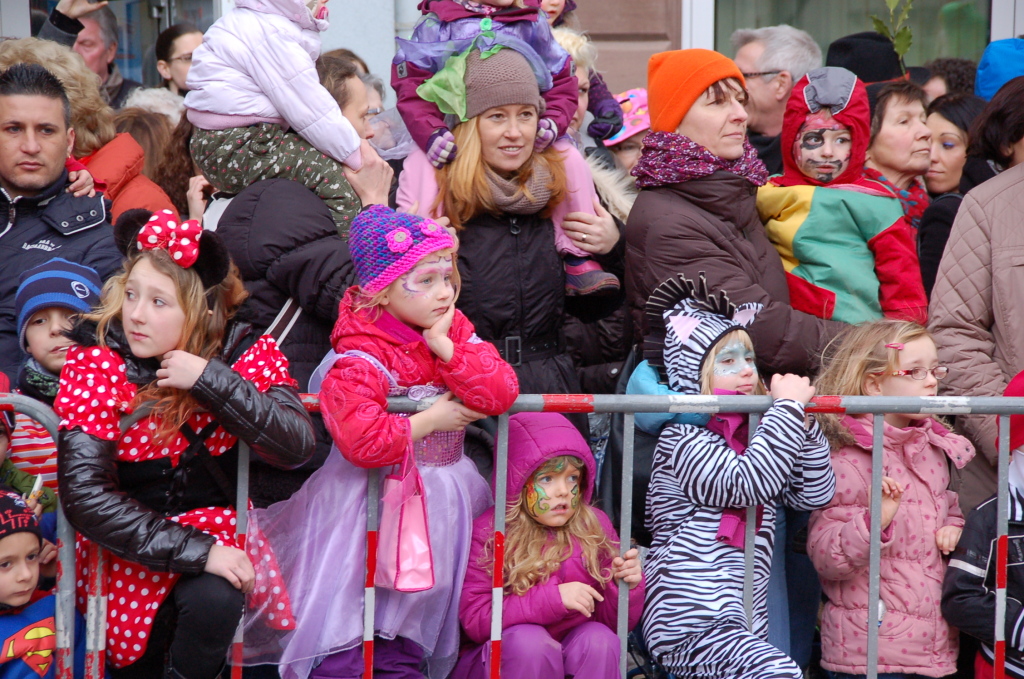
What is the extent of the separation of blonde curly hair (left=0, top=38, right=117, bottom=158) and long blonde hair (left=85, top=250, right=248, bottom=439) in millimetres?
1610

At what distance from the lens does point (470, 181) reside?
13.4 ft

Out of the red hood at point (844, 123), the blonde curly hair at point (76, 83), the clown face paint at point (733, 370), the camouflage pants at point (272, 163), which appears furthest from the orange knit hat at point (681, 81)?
the blonde curly hair at point (76, 83)

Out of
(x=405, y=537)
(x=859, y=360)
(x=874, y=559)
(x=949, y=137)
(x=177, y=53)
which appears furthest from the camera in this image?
(x=177, y=53)

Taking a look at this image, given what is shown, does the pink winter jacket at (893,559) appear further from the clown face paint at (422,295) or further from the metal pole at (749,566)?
the clown face paint at (422,295)

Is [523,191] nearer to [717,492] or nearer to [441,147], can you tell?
[441,147]

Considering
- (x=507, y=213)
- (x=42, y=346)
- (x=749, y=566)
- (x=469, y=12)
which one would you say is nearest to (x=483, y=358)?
(x=507, y=213)

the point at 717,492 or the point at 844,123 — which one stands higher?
the point at 844,123

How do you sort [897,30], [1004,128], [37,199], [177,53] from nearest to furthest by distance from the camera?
[37,199]
[1004,128]
[177,53]
[897,30]

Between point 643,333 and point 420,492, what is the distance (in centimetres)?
117

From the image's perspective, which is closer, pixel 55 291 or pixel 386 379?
pixel 386 379

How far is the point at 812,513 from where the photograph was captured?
385cm

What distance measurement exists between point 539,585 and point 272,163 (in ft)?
5.51

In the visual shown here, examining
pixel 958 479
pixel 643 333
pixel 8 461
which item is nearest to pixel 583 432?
pixel 643 333

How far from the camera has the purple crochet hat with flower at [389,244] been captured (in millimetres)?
3428
